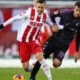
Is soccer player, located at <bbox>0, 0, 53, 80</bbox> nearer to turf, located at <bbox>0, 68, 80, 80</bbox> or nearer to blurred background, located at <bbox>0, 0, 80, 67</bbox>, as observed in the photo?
turf, located at <bbox>0, 68, 80, 80</bbox>

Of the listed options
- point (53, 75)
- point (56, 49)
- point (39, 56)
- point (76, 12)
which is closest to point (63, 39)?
point (56, 49)

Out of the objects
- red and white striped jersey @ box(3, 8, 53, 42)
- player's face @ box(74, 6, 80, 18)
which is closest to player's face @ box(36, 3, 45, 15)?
red and white striped jersey @ box(3, 8, 53, 42)

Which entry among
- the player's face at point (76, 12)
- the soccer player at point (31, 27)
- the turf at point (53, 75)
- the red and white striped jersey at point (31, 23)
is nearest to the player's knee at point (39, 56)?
the soccer player at point (31, 27)

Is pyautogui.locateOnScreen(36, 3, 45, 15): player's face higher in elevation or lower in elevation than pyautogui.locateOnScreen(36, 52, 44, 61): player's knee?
higher

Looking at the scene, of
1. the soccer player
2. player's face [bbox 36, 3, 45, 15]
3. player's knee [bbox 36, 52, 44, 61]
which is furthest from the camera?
the soccer player

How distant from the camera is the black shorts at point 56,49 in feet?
33.9

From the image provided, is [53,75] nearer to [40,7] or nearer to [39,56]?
[39,56]

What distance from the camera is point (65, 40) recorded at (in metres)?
10.5

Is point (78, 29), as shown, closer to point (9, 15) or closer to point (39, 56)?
point (39, 56)

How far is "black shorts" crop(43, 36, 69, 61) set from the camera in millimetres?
10336

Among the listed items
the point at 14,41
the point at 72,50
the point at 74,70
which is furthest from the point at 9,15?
the point at 74,70

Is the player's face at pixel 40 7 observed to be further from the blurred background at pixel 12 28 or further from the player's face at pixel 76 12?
the blurred background at pixel 12 28

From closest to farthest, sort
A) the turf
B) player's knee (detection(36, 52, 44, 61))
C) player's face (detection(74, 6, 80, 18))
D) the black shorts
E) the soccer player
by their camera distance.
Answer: player's knee (detection(36, 52, 44, 61)) < player's face (detection(74, 6, 80, 18)) < the soccer player < the black shorts < the turf

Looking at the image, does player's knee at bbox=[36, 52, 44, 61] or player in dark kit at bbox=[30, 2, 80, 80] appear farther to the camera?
player in dark kit at bbox=[30, 2, 80, 80]
